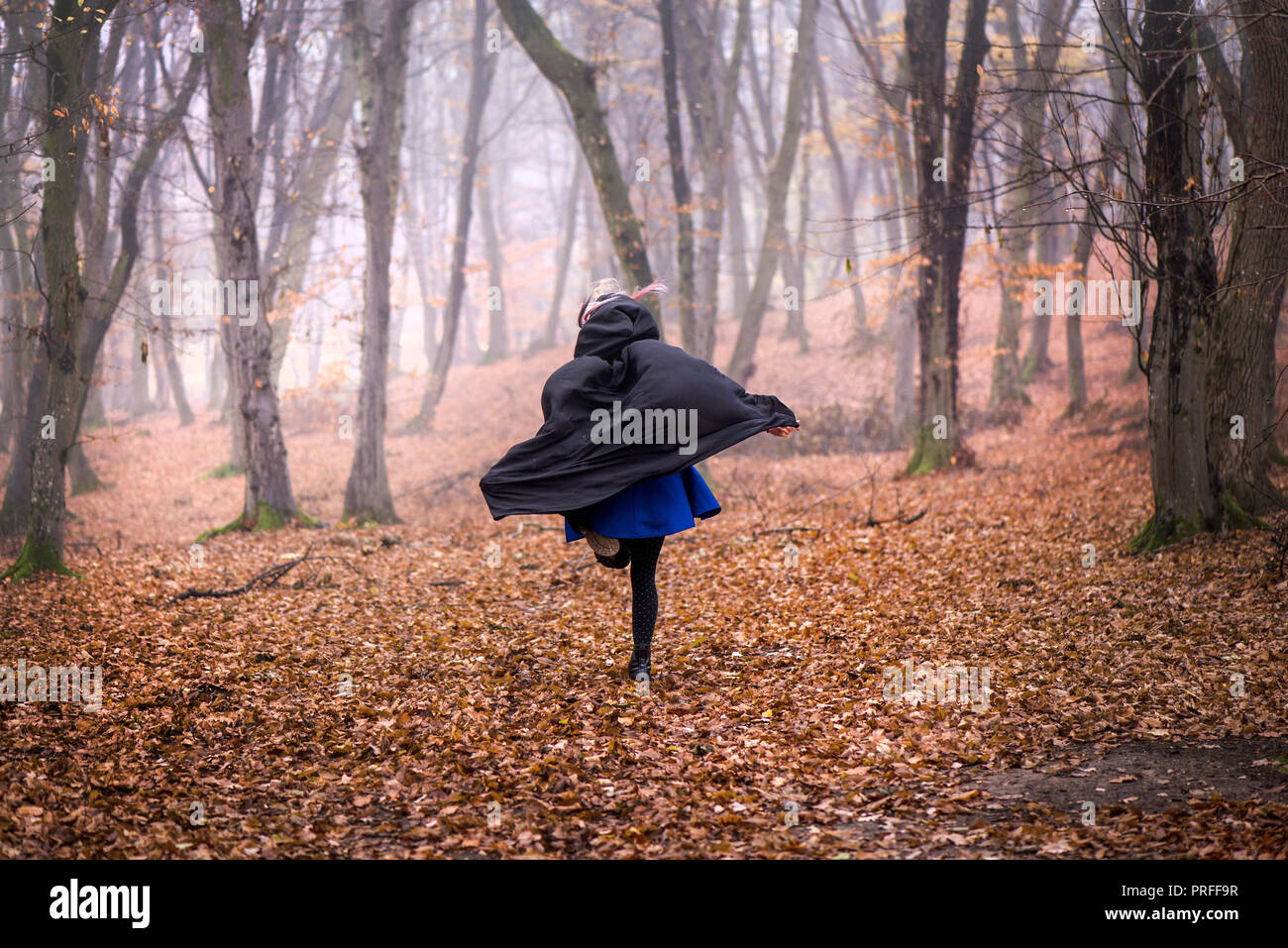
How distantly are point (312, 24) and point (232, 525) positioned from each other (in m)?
10.9

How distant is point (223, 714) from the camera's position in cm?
561

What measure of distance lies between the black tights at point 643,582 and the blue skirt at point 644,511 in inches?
4.2

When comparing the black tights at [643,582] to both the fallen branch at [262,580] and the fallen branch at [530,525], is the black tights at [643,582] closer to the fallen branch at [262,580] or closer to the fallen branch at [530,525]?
the fallen branch at [262,580]

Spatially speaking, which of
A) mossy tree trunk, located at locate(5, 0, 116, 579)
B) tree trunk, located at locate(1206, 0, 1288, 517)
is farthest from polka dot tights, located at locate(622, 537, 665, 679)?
mossy tree trunk, located at locate(5, 0, 116, 579)

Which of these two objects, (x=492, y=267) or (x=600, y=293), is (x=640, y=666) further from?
(x=492, y=267)

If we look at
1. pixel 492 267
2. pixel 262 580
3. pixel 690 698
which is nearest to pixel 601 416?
pixel 690 698

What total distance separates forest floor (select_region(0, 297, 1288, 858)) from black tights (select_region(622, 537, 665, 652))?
425 mm

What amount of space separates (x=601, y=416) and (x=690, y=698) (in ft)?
6.20

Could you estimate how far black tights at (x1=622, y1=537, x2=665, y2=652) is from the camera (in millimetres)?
5730

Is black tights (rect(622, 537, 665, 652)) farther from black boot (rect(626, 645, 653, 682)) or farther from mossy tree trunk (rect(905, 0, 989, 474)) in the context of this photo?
mossy tree trunk (rect(905, 0, 989, 474))

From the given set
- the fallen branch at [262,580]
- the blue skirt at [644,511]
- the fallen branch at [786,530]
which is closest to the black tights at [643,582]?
the blue skirt at [644,511]
